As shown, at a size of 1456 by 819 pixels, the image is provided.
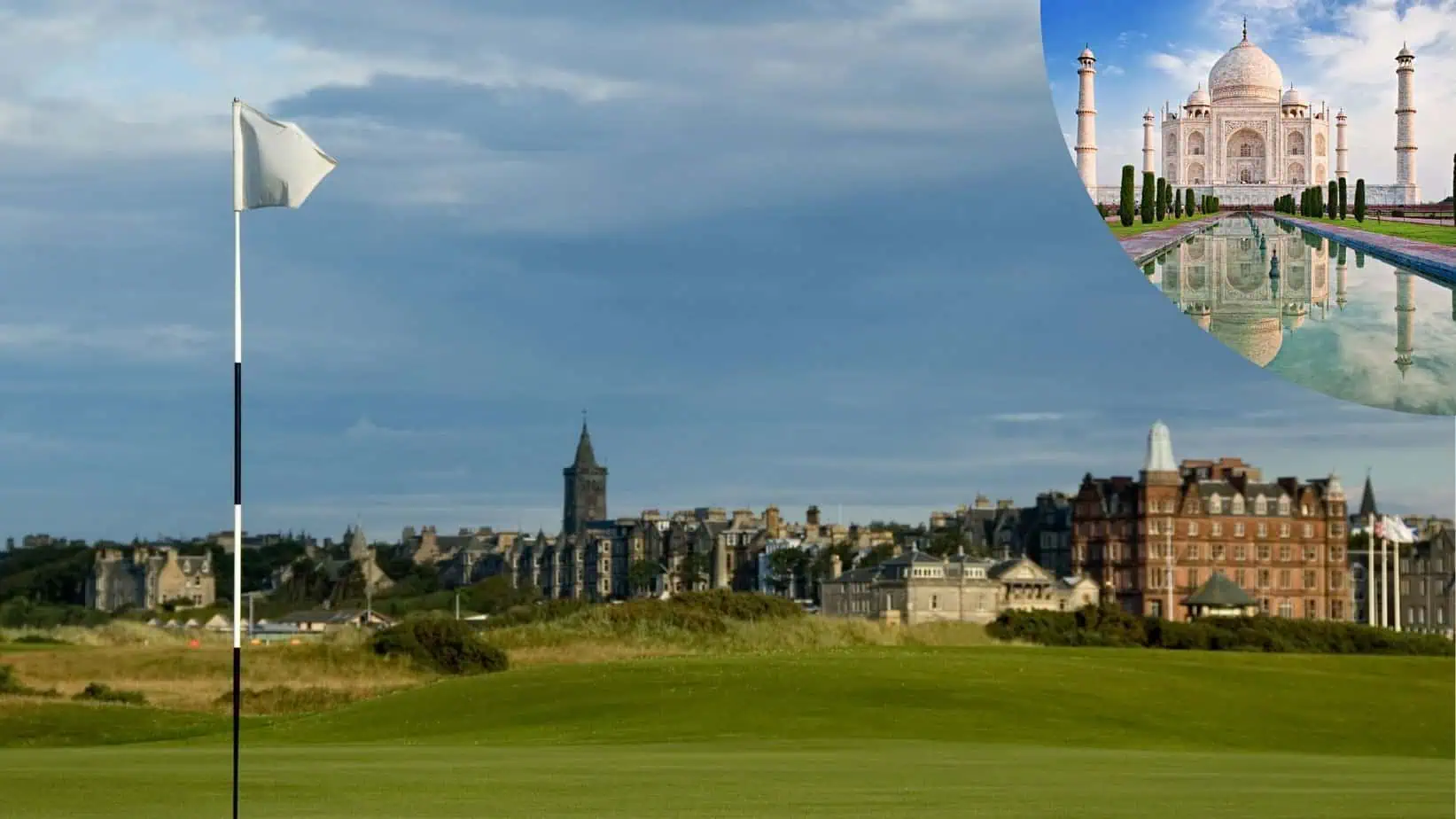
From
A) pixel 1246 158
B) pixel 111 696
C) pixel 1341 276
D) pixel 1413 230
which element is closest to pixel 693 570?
pixel 111 696

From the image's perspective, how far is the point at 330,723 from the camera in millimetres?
38531

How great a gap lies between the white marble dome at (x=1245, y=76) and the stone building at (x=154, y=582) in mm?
87233

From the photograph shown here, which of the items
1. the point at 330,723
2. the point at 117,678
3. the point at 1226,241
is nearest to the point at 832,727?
the point at 330,723

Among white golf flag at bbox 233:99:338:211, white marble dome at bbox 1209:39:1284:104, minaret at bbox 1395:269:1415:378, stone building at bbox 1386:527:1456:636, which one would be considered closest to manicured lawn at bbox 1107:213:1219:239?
white marble dome at bbox 1209:39:1284:104

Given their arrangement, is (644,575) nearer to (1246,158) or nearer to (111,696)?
(111,696)

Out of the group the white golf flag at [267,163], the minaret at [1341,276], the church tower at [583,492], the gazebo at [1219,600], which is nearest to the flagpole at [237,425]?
the white golf flag at [267,163]

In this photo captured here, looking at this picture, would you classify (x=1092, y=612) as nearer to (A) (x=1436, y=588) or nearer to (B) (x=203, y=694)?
(B) (x=203, y=694)

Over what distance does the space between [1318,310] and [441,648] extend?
37.2 meters

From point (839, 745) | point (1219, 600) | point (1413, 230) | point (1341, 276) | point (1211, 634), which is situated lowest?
point (1211, 634)

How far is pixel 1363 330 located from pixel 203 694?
1494 inches

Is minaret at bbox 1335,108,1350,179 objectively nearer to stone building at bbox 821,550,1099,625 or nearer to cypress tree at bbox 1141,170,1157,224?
cypress tree at bbox 1141,170,1157,224

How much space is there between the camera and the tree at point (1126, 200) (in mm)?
19859

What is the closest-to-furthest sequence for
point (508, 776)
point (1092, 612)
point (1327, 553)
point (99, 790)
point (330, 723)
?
point (99, 790), point (508, 776), point (330, 723), point (1092, 612), point (1327, 553)

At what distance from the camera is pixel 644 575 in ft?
422
